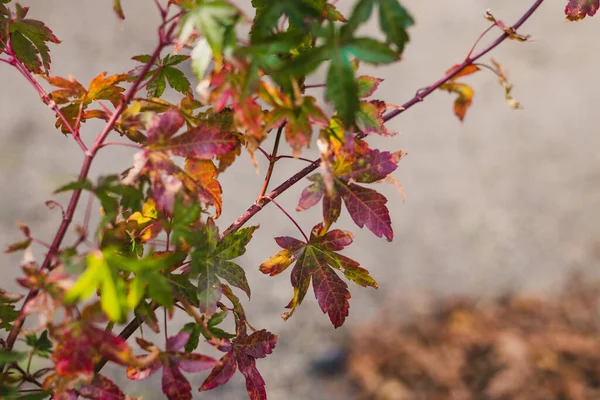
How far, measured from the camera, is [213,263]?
0.75m

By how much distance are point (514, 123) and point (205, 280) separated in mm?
3299

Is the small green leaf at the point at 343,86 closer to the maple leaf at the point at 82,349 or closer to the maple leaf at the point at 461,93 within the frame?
the maple leaf at the point at 82,349

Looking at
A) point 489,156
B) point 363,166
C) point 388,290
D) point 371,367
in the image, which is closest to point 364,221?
point 363,166

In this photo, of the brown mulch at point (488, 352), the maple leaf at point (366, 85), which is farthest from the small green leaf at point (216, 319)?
the brown mulch at point (488, 352)

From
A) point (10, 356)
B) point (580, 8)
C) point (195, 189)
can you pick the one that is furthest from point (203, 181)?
point (580, 8)

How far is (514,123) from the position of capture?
12.0ft

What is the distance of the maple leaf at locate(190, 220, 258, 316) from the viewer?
70 centimetres

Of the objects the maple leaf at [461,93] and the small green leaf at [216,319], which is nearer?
the small green leaf at [216,319]

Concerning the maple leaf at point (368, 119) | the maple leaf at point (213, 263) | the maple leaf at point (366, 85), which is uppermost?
the maple leaf at point (366, 85)

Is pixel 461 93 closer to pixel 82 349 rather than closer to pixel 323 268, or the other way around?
pixel 323 268

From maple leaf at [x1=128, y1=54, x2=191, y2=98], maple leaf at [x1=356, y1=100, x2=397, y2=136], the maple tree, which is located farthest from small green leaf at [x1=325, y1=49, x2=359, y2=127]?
maple leaf at [x1=128, y1=54, x2=191, y2=98]

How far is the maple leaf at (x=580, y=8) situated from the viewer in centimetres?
88

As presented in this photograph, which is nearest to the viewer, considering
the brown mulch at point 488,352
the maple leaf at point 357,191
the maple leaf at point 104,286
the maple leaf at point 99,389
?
the maple leaf at point 104,286

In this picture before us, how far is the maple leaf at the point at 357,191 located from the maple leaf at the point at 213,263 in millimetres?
107
